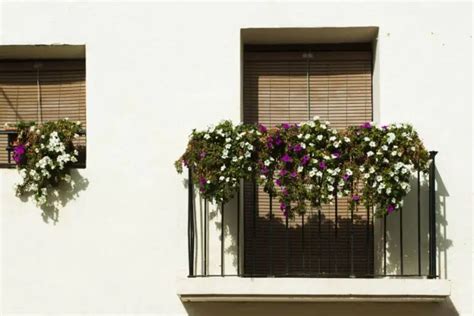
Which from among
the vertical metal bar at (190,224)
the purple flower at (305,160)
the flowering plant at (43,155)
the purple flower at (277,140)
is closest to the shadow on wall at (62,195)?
the flowering plant at (43,155)

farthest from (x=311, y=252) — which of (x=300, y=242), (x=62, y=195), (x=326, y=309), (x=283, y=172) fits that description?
(x=62, y=195)

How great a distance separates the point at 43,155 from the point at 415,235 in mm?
3490

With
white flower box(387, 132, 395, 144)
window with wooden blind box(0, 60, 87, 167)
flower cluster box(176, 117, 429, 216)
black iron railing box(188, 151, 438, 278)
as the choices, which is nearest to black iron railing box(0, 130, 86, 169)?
window with wooden blind box(0, 60, 87, 167)

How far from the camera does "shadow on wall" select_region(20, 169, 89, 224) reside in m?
10.6

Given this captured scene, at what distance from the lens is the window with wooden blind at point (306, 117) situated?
10727 millimetres

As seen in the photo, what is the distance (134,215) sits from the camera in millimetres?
10562

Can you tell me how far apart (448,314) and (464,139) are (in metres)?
1.60

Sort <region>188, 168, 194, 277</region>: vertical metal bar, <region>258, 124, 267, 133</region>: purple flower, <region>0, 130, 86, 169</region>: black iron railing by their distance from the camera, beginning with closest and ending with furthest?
<region>258, 124, 267, 133</region>: purple flower, <region>188, 168, 194, 277</region>: vertical metal bar, <region>0, 130, 86, 169</region>: black iron railing

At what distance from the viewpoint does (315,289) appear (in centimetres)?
977

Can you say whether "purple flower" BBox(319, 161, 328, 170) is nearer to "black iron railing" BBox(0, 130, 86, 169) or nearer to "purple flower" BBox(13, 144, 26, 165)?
"black iron railing" BBox(0, 130, 86, 169)

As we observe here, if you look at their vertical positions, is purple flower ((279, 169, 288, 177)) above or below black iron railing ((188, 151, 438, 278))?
above

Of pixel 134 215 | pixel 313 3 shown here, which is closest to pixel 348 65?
pixel 313 3

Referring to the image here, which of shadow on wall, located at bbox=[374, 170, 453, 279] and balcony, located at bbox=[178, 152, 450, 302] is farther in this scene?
shadow on wall, located at bbox=[374, 170, 453, 279]

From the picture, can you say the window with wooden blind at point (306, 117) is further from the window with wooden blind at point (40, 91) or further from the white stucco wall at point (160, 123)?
the window with wooden blind at point (40, 91)
